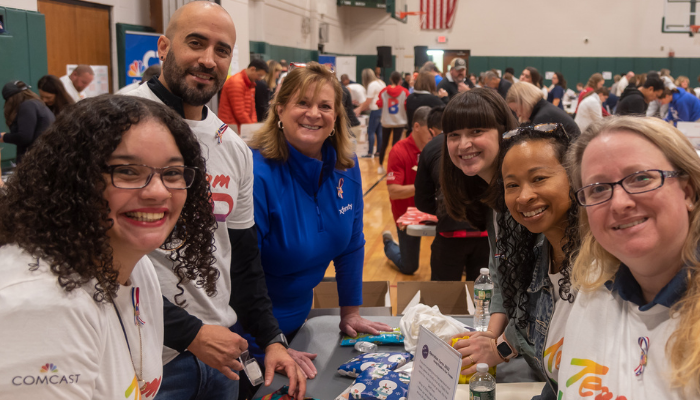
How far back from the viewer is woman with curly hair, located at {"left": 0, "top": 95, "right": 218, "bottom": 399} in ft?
2.92

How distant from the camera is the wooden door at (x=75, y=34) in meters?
6.57

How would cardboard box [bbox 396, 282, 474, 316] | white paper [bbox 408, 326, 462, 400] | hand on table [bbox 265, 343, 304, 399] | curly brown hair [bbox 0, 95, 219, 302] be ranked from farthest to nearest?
cardboard box [bbox 396, 282, 474, 316]
hand on table [bbox 265, 343, 304, 399]
white paper [bbox 408, 326, 462, 400]
curly brown hair [bbox 0, 95, 219, 302]

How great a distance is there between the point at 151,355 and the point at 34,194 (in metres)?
0.43

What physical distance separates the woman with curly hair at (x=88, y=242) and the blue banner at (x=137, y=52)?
6.90 meters

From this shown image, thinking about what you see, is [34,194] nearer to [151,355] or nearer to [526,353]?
[151,355]

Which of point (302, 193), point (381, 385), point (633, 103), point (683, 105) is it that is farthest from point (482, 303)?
point (683, 105)

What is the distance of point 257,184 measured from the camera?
6.67ft

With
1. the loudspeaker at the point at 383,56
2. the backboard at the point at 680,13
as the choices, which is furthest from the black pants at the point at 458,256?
the backboard at the point at 680,13

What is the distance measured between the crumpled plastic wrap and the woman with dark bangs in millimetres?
146

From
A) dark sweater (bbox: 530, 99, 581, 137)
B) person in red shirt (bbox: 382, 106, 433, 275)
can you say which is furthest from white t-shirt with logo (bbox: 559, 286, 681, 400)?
dark sweater (bbox: 530, 99, 581, 137)

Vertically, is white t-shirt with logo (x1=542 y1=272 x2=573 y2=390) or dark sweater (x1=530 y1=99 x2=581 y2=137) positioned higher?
dark sweater (x1=530 y1=99 x2=581 y2=137)

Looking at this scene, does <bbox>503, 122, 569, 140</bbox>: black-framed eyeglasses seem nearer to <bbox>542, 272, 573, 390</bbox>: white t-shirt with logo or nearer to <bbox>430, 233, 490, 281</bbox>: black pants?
<bbox>542, 272, 573, 390</bbox>: white t-shirt with logo

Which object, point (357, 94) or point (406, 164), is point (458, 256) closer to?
point (406, 164)

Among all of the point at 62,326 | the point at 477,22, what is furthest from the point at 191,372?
the point at 477,22
